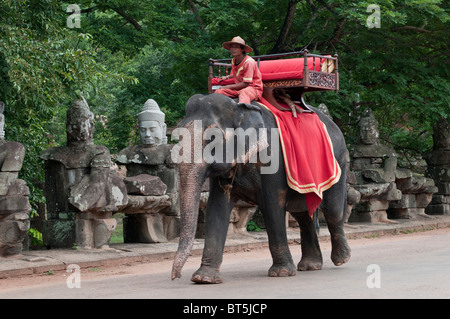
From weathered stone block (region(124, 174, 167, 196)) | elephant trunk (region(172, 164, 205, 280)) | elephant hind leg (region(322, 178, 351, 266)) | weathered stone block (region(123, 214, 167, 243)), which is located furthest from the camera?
weathered stone block (region(123, 214, 167, 243))

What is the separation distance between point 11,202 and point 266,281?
12.8 ft

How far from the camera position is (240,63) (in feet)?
30.3

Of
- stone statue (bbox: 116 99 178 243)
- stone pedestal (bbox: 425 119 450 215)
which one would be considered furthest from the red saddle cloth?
stone pedestal (bbox: 425 119 450 215)

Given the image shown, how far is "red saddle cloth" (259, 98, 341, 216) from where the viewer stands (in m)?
9.20

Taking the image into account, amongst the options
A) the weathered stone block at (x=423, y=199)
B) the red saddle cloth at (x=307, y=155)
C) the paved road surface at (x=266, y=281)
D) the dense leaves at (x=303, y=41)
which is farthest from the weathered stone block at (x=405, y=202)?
the red saddle cloth at (x=307, y=155)

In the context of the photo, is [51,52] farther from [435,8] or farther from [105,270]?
[435,8]

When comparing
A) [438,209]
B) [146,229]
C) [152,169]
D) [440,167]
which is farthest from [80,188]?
[438,209]

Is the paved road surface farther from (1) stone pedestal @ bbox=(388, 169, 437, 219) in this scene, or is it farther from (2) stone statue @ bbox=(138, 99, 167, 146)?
(1) stone pedestal @ bbox=(388, 169, 437, 219)

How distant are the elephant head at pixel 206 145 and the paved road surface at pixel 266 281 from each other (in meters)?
0.76

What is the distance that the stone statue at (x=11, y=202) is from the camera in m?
10.6

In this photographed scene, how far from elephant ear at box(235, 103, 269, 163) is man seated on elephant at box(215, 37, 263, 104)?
0.20 metres

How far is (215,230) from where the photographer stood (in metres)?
8.88

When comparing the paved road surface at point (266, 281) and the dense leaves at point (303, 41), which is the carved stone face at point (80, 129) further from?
the dense leaves at point (303, 41)

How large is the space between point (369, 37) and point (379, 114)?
523cm
